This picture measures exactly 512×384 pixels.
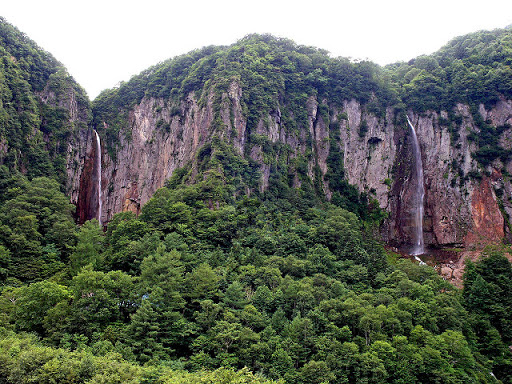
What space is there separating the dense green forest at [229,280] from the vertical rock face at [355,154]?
6.21 feet

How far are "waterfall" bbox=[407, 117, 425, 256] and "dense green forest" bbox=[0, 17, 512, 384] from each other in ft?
14.4

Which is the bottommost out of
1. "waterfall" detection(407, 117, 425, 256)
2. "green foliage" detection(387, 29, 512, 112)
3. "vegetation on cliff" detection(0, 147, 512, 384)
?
"vegetation on cliff" detection(0, 147, 512, 384)

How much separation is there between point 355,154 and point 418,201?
9.73 m

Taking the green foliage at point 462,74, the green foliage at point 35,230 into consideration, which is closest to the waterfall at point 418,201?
the green foliage at point 462,74

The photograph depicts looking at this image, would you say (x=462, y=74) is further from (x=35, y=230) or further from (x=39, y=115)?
(x=39, y=115)

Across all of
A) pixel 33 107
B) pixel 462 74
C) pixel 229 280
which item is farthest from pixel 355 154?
pixel 33 107

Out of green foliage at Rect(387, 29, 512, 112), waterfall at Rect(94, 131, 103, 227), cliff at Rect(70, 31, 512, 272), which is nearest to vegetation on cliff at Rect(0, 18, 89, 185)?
waterfall at Rect(94, 131, 103, 227)

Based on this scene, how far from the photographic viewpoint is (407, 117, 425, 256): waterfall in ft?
163

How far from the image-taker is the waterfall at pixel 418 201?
49656mm

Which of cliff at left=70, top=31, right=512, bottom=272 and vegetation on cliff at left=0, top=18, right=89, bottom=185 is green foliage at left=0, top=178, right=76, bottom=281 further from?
cliff at left=70, top=31, right=512, bottom=272

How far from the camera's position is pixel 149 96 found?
182ft

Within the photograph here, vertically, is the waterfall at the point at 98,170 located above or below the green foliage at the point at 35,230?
above

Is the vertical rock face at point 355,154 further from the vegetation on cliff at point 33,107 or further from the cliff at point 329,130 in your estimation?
the vegetation on cliff at point 33,107

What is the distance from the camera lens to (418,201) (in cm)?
5166
